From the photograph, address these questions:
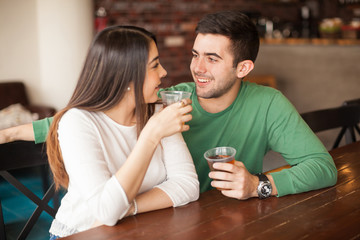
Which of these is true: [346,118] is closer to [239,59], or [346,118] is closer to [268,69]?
[239,59]

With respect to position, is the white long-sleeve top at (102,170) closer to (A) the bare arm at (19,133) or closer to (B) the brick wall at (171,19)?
(A) the bare arm at (19,133)

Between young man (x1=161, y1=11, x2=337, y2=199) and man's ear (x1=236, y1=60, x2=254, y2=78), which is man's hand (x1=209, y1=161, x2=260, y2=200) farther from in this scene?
man's ear (x1=236, y1=60, x2=254, y2=78)

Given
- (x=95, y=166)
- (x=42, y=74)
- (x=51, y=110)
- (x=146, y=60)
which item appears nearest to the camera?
(x=95, y=166)

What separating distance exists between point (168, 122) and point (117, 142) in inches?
9.6

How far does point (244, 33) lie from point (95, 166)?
37.9 inches

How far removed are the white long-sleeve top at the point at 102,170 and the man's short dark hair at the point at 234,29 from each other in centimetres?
53

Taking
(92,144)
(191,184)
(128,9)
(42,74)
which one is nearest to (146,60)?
(92,144)

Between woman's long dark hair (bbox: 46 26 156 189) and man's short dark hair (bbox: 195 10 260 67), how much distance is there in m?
0.45

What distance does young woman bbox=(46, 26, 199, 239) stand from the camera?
1.32 meters

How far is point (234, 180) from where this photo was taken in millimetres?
1479

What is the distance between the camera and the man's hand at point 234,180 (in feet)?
4.82

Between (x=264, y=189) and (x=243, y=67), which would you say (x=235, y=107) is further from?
(x=264, y=189)

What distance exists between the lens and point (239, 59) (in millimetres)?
1937

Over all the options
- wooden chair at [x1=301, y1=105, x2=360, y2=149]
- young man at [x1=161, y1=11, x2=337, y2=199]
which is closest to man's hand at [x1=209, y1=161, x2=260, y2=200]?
young man at [x1=161, y1=11, x2=337, y2=199]
